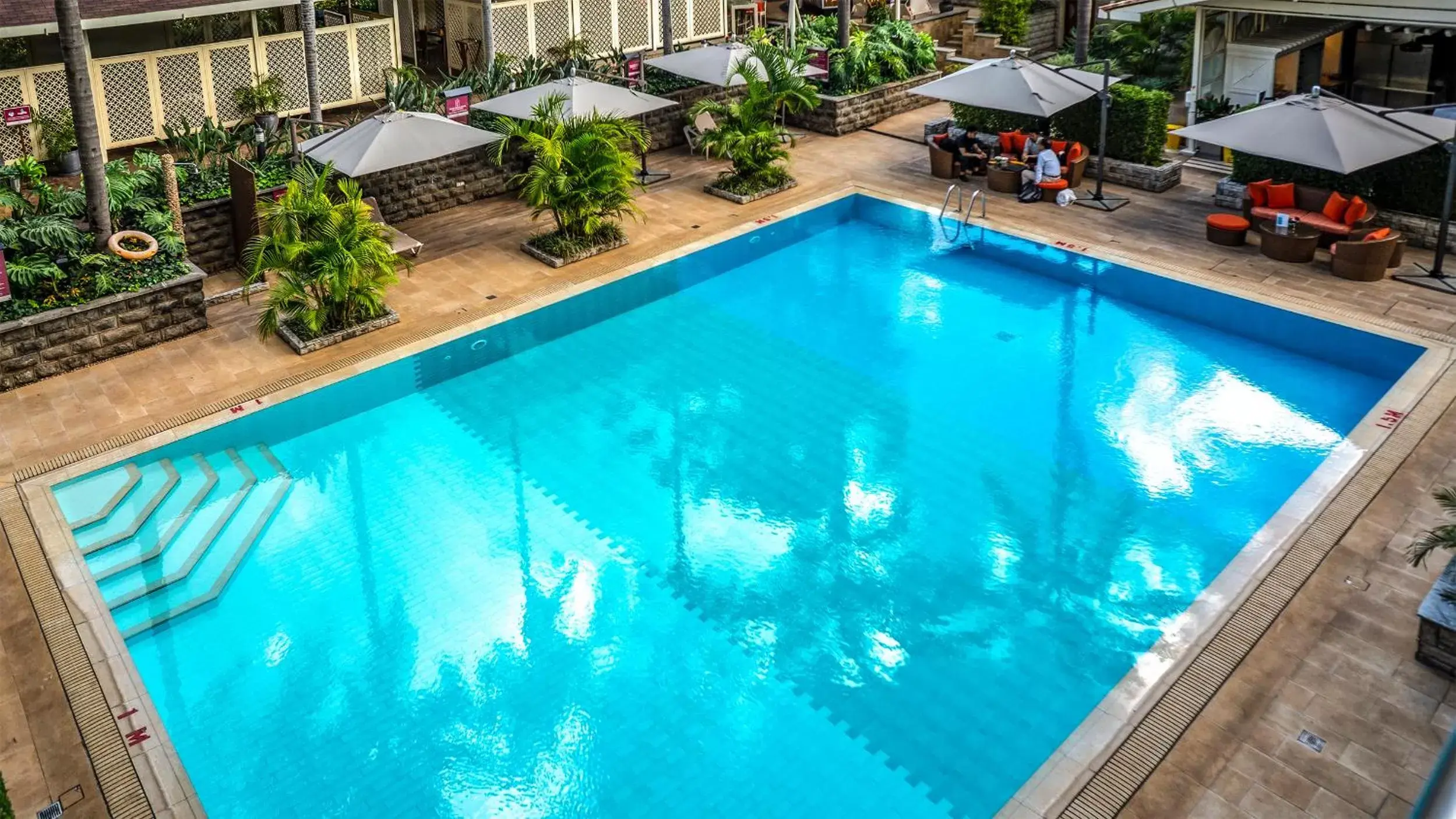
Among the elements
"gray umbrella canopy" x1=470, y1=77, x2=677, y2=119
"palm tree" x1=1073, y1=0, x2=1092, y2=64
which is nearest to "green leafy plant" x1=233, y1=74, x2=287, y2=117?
"gray umbrella canopy" x1=470, y1=77, x2=677, y2=119

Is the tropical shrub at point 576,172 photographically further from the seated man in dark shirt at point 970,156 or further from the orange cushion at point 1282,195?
the orange cushion at point 1282,195

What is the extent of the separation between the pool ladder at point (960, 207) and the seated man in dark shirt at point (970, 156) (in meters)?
0.67

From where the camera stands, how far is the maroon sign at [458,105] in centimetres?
1820

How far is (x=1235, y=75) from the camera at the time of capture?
20453 millimetres

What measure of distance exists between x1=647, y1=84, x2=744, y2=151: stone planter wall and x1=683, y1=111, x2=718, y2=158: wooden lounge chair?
268 millimetres

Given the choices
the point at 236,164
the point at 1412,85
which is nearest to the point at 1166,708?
the point at 236,164

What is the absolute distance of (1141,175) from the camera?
64.1 ft

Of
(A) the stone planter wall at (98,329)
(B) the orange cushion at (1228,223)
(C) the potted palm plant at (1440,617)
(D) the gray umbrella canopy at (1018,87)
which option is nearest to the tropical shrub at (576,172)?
(A) the stone planter wall at (98,329)

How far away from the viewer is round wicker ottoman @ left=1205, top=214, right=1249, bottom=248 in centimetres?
1708

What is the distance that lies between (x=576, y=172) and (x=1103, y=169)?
8673mm

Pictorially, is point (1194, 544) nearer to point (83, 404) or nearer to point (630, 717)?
point (630, 717)

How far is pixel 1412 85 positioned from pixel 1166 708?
17.1 metres

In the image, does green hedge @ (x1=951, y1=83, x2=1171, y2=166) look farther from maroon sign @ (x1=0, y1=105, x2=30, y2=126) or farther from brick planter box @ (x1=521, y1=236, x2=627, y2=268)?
maroon sign @ (x1=0, y1=105, x2=30, y2=126)

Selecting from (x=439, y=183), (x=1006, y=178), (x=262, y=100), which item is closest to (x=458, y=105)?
(x=439, y=183)
